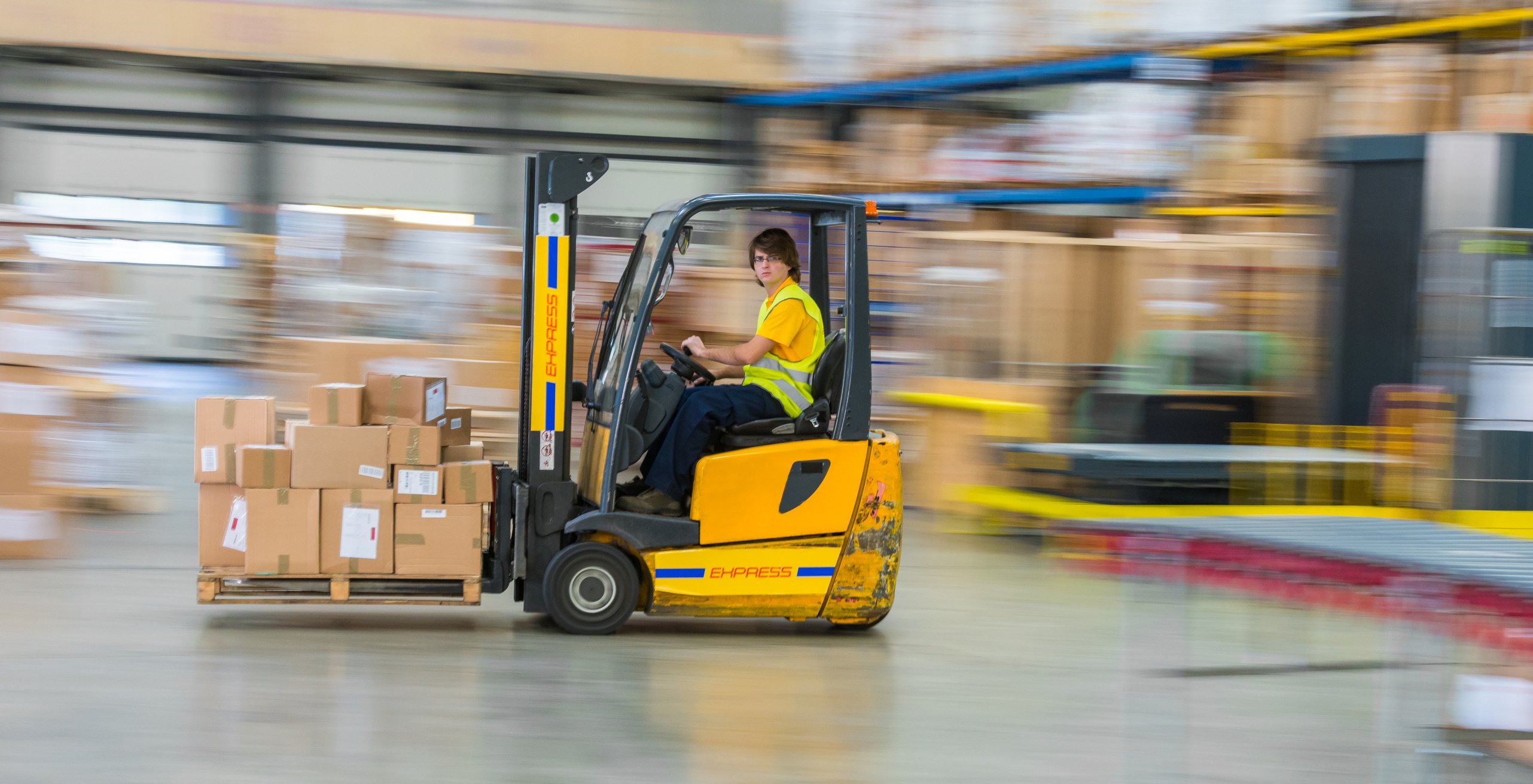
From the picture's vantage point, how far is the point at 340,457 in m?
5.33

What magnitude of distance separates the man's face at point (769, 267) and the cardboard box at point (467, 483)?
130 cm

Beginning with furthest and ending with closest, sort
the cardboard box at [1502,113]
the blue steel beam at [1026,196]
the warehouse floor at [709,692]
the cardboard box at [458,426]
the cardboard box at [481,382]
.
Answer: the cardboard box at [481,382] → the blue steel beam at [1026,196] → the cardboard box at [1502,113] → the cardboard box at [458,426] → the warehouse floor at [709,692]

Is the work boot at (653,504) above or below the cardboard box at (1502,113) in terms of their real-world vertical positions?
below

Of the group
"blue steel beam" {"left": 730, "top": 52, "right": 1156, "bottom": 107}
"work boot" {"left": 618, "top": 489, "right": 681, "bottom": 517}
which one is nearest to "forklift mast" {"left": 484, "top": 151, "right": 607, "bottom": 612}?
"work boot" {"left": 618, "top": 489, "right": 681, "bottom": 517}

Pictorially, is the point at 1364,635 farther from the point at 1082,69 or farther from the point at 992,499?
the point at 1082,69

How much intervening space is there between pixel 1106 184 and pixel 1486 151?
3142mm

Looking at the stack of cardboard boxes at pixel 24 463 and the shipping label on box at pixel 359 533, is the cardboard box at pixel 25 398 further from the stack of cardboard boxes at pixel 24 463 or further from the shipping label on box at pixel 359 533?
the shipping label on box at pixel 359 533

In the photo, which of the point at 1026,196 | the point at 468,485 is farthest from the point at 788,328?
the point at 1026,196

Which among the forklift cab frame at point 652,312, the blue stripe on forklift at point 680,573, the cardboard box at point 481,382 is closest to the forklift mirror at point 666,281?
the forklift cab frame at point 652,312

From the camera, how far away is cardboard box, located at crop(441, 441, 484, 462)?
220 inches

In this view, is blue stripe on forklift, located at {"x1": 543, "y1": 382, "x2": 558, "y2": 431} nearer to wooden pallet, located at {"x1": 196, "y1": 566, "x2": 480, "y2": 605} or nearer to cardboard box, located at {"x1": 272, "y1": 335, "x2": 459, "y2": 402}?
wooden pallet, located at {"x1": 196, "y1": 566, "x2": 480, "y2": 605}

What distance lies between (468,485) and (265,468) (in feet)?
2.47

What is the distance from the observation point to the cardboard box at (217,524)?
209 inches

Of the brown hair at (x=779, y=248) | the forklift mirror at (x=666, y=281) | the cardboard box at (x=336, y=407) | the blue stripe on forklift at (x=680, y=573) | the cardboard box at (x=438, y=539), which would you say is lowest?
the blue stripe on forklift at (x=680, y=573)
